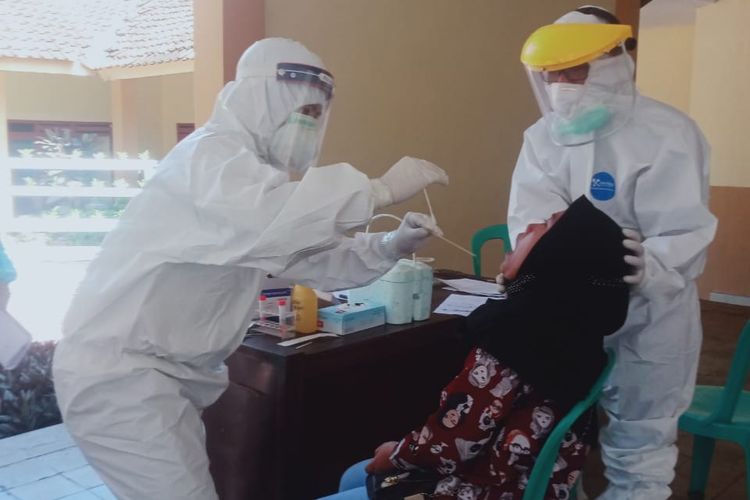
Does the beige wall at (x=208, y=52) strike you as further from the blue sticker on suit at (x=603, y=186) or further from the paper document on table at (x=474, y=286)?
the blue sticker on suit at (x=603, y=186)

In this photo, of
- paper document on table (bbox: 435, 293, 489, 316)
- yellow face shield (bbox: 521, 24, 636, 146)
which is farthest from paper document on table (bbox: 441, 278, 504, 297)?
yellow face shield (bbox: 521, 24, 636, 146)

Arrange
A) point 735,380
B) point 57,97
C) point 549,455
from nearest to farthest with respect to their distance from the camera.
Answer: point 549,455, point 735,380, point 57,97

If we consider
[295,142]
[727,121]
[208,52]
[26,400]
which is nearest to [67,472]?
[26,400]

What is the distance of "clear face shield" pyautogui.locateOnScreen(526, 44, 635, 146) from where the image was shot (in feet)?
5.11

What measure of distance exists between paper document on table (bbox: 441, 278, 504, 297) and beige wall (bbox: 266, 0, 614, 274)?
556 millimetres

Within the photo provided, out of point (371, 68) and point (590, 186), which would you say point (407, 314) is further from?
point (371, 68)

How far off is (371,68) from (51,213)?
4147mm

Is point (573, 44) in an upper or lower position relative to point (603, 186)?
upper

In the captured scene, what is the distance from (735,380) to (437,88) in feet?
6.35

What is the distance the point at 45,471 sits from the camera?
8.51ft

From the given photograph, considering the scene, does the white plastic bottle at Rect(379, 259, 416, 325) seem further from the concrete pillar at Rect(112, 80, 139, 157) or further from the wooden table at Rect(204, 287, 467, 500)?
the concrete pillar at Rect(112, 80, 139, 157)

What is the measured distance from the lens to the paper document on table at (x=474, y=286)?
2556 mm

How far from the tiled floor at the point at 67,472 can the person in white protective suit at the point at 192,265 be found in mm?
1238

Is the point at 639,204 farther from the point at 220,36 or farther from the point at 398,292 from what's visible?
the point at 220,36
